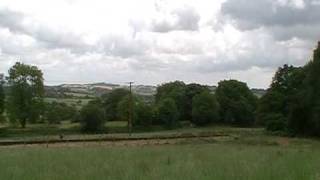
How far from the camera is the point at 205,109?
128125 mm

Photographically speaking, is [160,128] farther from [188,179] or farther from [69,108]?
[188,179]

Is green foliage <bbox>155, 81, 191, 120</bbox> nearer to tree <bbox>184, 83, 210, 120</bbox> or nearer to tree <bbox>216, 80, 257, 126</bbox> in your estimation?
tree <bbox>184, 83, 210, 120</bbox>

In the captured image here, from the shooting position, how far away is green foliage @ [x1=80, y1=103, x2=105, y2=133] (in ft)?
335

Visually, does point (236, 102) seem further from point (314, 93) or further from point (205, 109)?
point (314, 93)

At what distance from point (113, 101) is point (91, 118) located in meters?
38.2

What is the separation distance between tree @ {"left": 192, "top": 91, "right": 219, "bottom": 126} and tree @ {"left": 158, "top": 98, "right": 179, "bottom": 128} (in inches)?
311

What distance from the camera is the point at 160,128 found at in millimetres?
120062

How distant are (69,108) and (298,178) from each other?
114158 mm

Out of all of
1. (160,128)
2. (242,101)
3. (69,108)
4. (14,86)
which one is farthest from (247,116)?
(14,86)

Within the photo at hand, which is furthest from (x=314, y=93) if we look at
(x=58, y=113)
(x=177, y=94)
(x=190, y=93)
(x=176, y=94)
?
(x=190, y=93)

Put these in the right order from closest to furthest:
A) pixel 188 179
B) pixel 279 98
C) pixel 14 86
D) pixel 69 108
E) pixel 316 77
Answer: pixel 188 179 → pixel 316 77 → pixel 279 98 → pixel 14 86 → pixel 69 108

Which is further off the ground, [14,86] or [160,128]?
[14,86]

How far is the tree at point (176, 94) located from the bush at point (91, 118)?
32.4 m

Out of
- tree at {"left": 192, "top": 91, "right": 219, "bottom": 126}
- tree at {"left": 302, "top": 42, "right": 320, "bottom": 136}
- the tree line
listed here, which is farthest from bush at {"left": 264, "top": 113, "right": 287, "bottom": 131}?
tree at {"left": 192, "top": 91, "right": 219, "bottom": 126}
